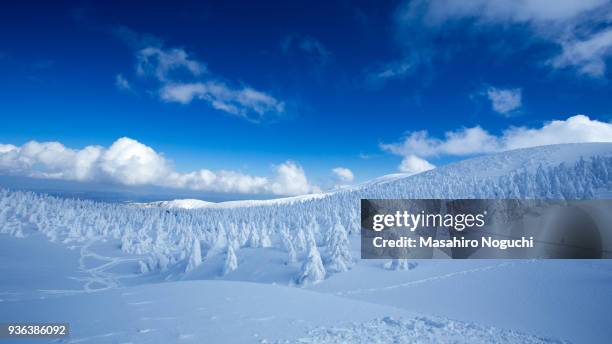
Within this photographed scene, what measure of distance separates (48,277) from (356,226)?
218ft

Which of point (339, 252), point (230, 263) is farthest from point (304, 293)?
point (230, 263)

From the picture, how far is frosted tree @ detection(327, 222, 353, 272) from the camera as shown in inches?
1858

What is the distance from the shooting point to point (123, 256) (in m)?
91.8

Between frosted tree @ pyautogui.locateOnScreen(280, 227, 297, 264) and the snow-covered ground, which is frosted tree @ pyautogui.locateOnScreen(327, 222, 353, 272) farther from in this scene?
frosted tree @ pyautogui.locateOnScreen(280, 227, 297, 264)

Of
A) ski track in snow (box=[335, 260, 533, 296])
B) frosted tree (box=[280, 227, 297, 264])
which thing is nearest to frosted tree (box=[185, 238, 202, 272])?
frosted tree (box=[280, 227, 297, 264])

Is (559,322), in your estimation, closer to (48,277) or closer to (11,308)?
(11,308)

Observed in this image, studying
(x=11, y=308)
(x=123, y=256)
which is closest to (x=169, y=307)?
(x=11, y=308)

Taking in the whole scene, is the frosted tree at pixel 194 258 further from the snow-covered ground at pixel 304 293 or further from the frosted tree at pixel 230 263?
the frosted tree at pixel 230 263

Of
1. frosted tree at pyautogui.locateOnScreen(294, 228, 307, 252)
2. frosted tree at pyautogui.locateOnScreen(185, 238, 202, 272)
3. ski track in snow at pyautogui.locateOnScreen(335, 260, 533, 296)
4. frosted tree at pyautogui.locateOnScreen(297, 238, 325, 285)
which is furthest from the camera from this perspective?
frosted tree at pyautogui.locateOnScreen(185, 238, 202, 272)

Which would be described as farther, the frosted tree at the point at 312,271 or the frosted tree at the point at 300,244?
the frosted tree at the point at 300,244

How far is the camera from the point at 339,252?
47.9 meters

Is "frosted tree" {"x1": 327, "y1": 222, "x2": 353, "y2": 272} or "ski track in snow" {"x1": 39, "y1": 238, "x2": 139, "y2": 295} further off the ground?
"frosted tree" {"x1": 327, "y1": 222, "x2": 353, "y2": 272}

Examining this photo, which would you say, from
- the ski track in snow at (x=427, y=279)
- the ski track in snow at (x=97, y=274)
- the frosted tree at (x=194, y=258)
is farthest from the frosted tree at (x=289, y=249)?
the ski track in snow at (x=97, y=274)

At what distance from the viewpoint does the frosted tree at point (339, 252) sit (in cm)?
4719
